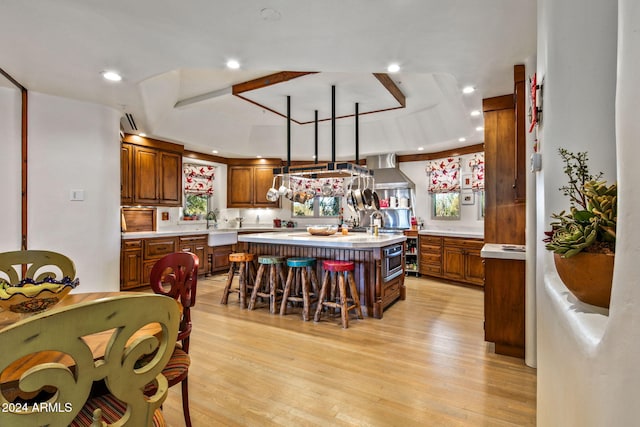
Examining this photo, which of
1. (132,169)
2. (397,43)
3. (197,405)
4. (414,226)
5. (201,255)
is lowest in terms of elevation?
(197,405)

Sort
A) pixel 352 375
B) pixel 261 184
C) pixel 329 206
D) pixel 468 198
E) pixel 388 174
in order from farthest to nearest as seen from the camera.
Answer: pixel 329 206
pixel 261 184
pixel 388 174
pixel 468 198
pixel 352 375

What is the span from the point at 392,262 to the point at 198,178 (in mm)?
4582

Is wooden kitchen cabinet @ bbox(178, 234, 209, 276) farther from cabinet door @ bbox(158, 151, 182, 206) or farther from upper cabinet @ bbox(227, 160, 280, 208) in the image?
upper cabinet @ bbox(227, 160, 280, 208)

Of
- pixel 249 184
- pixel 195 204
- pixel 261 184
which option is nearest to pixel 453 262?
pixel 261 184

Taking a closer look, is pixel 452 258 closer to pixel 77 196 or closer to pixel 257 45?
pixel 257 45


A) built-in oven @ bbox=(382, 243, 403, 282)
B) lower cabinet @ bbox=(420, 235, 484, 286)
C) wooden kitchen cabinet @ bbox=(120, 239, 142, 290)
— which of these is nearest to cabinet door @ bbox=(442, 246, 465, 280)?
lower cabinet @ bbox=(420, 235, 484, 286)

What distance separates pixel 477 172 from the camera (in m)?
6.08

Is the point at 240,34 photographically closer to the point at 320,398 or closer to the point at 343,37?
the point at 343,37

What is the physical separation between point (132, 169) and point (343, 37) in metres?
4.31

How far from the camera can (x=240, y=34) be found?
236 centimetres

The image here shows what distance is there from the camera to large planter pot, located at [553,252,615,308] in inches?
30.3

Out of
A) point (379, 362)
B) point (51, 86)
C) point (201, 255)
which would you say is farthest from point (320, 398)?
point (201, 255)

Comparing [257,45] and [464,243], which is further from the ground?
[257,45]

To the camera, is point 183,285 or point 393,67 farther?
point 393,67
